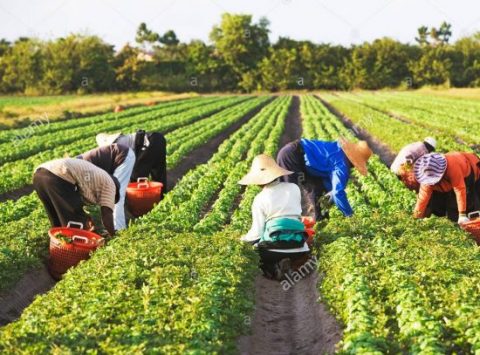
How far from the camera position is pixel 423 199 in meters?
8.76

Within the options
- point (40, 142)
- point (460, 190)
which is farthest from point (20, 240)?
point (40, 142)

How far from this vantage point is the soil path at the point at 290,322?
6.16 m

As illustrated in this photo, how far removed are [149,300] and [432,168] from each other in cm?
447

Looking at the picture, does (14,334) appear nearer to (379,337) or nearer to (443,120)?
(379,337)

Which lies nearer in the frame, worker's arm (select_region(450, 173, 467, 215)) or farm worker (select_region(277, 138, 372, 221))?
worker's arm (select_region(450, 173, 467, 215))

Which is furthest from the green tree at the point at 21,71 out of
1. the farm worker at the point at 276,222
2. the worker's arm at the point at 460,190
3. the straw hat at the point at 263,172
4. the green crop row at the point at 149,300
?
the worker's arm at the point at 460,190

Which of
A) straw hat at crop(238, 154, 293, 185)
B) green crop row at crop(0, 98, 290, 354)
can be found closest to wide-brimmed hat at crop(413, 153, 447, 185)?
straw hat at crop(238, 154, 293, 185)

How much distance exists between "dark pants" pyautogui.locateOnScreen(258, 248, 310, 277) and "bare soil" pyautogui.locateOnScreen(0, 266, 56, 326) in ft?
9.35

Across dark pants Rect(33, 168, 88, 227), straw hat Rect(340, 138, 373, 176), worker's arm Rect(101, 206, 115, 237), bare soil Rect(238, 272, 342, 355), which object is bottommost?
bare soil Rect(238, 272, 342, 355)

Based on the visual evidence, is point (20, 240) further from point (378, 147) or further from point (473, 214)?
point (378, 147)

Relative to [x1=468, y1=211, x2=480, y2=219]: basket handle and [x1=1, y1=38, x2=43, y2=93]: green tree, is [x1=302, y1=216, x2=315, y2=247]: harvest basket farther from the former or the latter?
[x1=1, y1=38, x2=43, y2=93]: green tree

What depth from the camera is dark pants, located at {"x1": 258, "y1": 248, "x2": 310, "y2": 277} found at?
7980 millimetres

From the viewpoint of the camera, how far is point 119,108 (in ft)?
136

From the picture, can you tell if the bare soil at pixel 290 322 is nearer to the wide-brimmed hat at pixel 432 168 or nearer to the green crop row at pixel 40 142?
the wide-brimmed hat at pixel 432 168
